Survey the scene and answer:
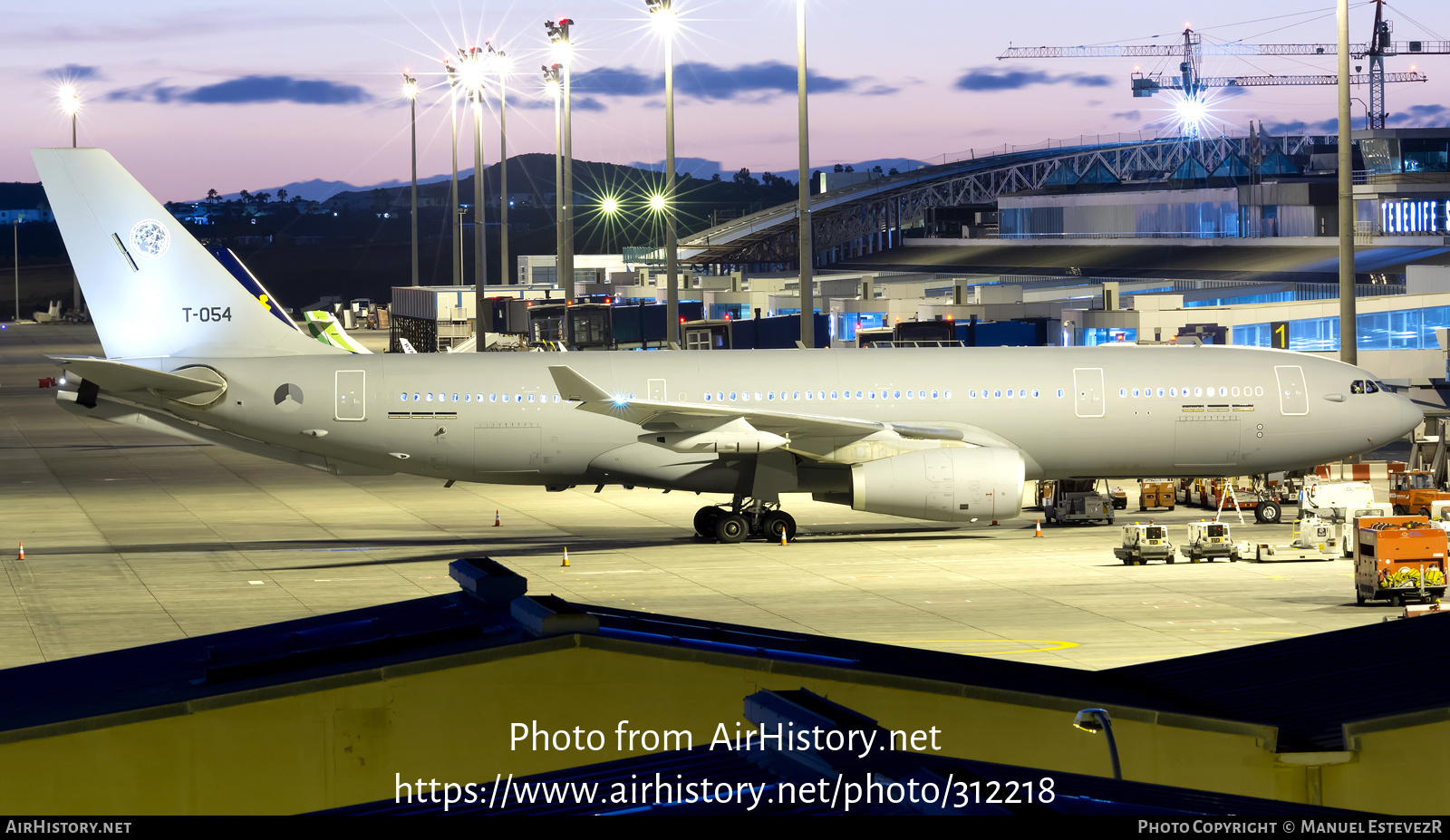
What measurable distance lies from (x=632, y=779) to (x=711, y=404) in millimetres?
24140

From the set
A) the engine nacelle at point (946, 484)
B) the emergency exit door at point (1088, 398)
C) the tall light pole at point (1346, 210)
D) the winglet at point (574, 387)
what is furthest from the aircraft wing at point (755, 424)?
the tall light pole at point (1346, 210)

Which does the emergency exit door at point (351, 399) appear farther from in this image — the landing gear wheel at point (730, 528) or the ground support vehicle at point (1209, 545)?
the ground support vehicle at point (1209, 545)

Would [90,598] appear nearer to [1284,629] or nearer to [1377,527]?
[1284,629]

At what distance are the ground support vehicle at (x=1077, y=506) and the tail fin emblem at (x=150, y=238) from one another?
20837 millimetres

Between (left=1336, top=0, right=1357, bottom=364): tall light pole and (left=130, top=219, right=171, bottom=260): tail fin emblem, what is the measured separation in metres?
27.1

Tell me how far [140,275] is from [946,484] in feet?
57.1

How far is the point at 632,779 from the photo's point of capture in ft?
31.4

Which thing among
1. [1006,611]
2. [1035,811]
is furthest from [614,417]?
[1035,811]

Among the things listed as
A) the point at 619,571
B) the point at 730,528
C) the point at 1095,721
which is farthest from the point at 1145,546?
the point at 1095,721

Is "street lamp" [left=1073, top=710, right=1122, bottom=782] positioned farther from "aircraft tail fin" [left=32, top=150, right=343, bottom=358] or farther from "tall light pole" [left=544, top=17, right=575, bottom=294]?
"tall light pole" [left=544, top=17, right=575, bottom=294]

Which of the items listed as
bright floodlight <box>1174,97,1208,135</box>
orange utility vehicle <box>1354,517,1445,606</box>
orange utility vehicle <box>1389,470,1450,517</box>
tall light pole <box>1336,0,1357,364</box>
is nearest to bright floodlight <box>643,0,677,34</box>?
tall light pole <box>1336,0,1357,364</box>

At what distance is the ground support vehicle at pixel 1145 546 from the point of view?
30797 mm

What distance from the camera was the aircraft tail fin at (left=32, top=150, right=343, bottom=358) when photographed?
32875 millimetres

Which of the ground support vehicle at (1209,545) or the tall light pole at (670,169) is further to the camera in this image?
the tall light pole at (670,169)
